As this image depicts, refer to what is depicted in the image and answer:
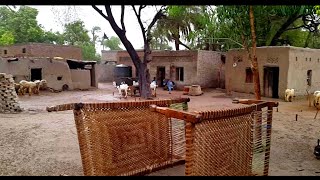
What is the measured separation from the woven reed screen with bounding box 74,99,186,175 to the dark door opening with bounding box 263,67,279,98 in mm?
12937

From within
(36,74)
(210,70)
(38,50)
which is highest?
(38,50)

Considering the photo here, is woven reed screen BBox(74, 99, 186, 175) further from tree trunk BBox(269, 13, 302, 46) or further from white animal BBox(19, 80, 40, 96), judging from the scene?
tree trunk BBox(269, 13, 302, 46)

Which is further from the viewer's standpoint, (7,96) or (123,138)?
(7,96)

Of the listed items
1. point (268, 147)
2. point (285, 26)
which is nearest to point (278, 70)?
point (285, 26)

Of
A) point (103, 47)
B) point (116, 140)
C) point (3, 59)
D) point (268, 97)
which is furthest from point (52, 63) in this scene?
point (103, 47)

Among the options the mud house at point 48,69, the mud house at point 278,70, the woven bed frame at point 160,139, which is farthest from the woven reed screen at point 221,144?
the mud house at point 48,69

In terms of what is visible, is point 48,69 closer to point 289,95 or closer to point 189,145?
point 289,95

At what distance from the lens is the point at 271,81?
686 inches

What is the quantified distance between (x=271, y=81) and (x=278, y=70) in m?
0.77

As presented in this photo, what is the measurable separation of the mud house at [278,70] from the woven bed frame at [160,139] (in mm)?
11615

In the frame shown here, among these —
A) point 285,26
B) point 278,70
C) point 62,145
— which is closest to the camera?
point 62,145

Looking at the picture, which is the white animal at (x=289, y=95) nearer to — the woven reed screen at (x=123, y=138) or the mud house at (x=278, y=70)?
the mud house at (x=278, y=70)

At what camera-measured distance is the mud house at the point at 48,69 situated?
20.5 metres

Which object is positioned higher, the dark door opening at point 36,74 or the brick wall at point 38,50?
the brick wall at point 38,50
